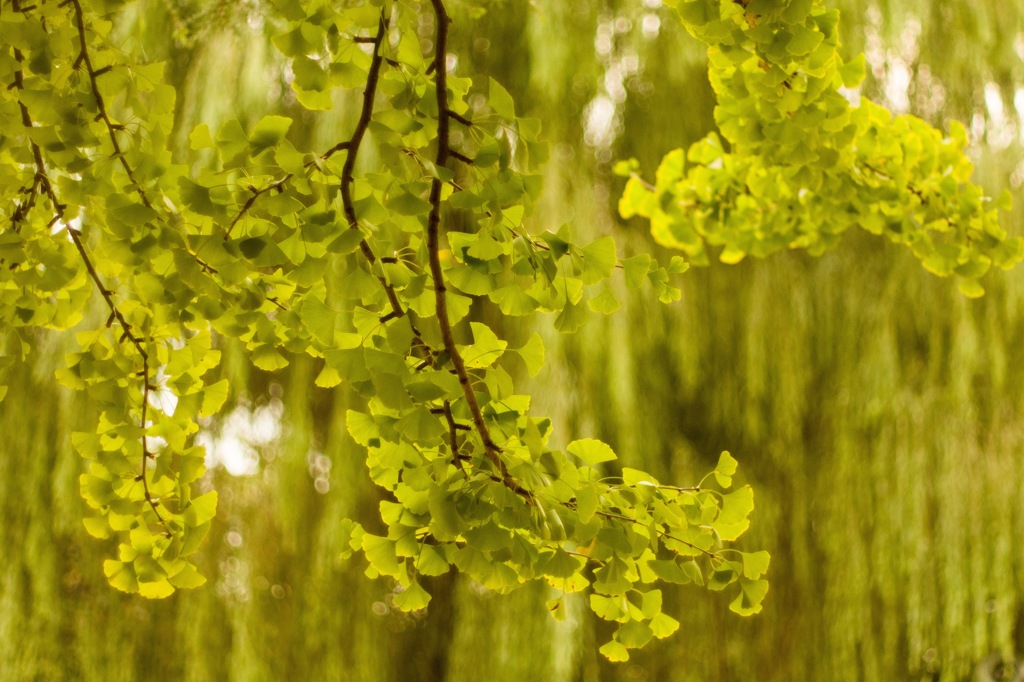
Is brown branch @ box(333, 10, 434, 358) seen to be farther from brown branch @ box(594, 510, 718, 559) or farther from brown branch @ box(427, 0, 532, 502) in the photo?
brown branch @ box(594, 510, 718, 559)

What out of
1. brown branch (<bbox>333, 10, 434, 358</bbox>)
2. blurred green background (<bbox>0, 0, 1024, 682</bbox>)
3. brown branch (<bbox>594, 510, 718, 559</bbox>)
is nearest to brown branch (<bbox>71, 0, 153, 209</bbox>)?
brown branch (<bbox>333, 10, 434, 358</bbox>)

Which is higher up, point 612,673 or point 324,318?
point 324,318

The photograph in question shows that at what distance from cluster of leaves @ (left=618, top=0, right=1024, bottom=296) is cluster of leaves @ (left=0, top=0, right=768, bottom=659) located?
17 cm

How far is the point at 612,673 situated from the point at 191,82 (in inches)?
56.9

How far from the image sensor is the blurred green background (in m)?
1.42

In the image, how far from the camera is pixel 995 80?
1.69 meters

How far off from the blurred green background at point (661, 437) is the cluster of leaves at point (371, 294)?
97 cm

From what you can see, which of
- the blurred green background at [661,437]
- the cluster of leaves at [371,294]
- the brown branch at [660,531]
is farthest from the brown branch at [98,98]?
the blurred green background at [661,437]

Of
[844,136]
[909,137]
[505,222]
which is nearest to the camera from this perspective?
[505,222]

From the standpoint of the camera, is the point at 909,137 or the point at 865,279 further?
the point at 865,279

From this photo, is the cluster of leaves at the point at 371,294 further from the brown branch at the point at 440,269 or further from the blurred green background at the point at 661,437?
the blurred green background at the point at 661,437

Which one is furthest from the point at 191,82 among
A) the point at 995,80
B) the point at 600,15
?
the point at 995,80

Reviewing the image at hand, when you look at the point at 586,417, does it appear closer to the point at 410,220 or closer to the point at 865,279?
the point at 865,279

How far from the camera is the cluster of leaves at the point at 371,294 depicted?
1.28 ft
